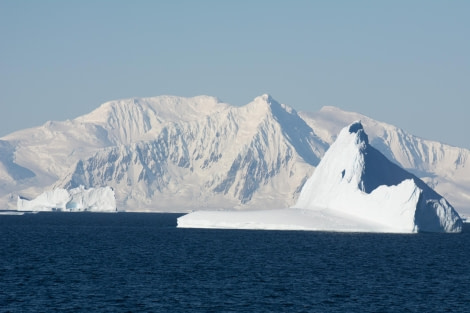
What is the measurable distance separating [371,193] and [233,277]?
55.2 m

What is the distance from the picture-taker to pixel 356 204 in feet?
431

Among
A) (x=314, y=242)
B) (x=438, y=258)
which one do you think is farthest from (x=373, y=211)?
(x=438, y=258)

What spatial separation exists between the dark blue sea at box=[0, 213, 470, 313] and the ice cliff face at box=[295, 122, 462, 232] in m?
4.92

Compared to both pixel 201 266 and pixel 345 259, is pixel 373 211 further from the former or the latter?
pixel 201 266

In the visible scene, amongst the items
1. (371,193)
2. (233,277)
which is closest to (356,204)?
(371,193)

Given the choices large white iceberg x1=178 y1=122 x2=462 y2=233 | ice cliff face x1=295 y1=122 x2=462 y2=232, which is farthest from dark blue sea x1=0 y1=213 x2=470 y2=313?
large white iceberg x1=178 y1=122 x2=462 y2=233

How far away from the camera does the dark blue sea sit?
62.3 metres

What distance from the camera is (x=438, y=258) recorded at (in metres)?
101

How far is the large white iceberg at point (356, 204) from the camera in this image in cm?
12719

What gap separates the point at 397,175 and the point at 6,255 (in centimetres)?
6761

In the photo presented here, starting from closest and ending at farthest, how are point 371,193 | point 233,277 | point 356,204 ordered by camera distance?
point 233,277, point 371,193, point 356,204

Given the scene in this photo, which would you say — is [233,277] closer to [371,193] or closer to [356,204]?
[371,193]

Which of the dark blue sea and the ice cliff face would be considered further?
the ice cliff face

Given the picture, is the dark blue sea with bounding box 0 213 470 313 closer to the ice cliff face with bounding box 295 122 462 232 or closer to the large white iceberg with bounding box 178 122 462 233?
the ice cliff face with bounding box 295 122 462 232
